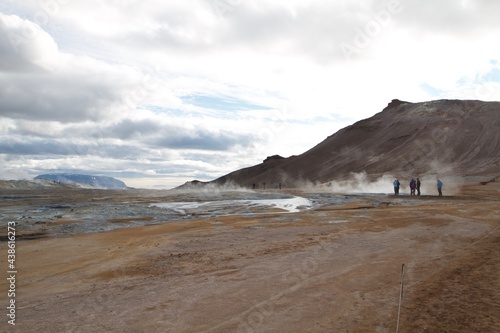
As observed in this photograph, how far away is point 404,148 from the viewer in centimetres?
8569

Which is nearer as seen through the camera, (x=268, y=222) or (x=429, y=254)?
(x=429, y=254)

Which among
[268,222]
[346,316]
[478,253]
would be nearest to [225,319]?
[346,316]

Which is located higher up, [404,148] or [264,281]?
[404,148]

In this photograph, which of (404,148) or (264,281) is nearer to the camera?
(264,281)

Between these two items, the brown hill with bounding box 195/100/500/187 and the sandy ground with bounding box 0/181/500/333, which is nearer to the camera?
the sandy ground with bounding box 0/181/500/333

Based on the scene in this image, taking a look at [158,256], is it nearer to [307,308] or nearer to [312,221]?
[307,308]

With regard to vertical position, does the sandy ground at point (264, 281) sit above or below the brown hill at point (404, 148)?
below

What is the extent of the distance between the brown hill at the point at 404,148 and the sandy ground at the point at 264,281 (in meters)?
57.2

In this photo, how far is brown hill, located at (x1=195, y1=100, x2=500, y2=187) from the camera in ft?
245

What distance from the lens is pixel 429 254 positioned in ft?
38.8

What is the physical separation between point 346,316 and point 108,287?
536cm

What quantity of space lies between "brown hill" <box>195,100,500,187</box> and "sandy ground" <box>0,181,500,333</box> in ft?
188

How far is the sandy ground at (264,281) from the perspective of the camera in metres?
6.90

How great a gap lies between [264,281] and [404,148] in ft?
273
